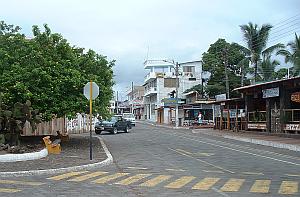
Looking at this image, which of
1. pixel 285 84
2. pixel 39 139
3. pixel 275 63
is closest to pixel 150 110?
pixel 275 63

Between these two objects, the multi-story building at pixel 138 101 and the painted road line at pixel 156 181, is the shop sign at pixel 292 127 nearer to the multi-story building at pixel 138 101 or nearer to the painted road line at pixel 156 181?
the painted road line at pixel 156 181

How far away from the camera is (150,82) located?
88.2 meters

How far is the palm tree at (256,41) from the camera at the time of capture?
5062cm

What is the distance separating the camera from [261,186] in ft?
34.4

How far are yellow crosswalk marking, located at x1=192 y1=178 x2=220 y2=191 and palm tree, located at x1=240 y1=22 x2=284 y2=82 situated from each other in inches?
1622

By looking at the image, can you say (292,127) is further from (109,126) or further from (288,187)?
(288,187)

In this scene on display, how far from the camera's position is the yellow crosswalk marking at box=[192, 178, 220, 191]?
33.9 feet

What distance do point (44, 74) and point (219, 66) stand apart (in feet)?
164

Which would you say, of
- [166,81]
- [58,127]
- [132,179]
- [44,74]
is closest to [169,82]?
[166,81]

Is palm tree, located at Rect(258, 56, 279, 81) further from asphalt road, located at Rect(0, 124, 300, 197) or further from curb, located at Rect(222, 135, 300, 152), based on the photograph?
asphalt road, located at Rect(0, 124, 300, 197)

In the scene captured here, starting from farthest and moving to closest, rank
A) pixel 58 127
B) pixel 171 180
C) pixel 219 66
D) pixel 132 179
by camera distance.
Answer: pixel 219 66
pixel 58 127
pixel 132 179
pixel 171 180

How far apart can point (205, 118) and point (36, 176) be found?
52.2 metres

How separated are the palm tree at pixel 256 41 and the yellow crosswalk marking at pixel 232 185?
41230 millimetres

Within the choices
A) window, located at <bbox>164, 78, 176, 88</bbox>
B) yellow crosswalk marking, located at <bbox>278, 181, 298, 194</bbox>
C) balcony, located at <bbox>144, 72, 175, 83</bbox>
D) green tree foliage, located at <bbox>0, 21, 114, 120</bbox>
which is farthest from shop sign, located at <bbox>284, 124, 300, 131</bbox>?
window, located at <bbox>164, 78, 176, 88</bbox>
